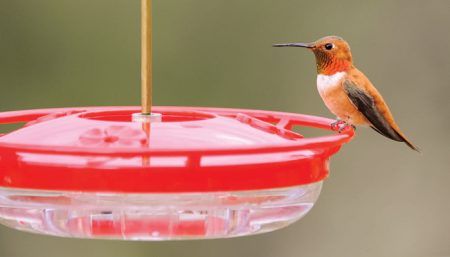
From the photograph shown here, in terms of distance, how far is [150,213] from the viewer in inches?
90.4

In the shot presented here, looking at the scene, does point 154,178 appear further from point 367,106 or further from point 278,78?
point 278,78

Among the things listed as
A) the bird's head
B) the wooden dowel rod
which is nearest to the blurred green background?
the bird's head

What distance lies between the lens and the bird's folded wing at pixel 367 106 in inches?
148

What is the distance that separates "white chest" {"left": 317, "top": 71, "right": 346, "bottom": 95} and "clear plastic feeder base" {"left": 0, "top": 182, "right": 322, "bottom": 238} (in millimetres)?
1414

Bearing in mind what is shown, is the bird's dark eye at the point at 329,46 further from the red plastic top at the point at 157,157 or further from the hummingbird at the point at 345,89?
the red plastic top at the point at 157,157

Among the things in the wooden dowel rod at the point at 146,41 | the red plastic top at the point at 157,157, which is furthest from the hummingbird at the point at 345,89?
the wooden dowel rod at the point at 146,41

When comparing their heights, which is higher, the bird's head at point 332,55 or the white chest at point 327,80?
the bird's head at point 332,55

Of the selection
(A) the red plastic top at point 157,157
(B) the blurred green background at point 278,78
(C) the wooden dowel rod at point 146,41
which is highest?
(C) the wooden dowel rod at point 146,41

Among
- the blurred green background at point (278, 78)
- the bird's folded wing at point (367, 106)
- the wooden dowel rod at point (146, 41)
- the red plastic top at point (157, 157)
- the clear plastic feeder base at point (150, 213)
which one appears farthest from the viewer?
the blurred green background at point (278, 78)

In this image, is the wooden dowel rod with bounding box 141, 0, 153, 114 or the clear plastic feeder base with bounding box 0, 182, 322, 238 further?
the wooden dowel rod with bounding box 141, 0, 153, 114

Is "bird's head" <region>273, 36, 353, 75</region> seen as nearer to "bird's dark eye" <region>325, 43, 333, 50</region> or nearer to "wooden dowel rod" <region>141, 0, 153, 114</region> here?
"bird's dark eye" <region>325, 43, 333, 50</region>

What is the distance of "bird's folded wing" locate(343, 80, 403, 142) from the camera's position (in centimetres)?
376

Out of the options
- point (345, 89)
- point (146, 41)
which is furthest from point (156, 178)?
point (345, 89)

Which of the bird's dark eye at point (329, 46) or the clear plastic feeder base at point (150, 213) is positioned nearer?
the clear plastic feeder base at point (150, 213)
